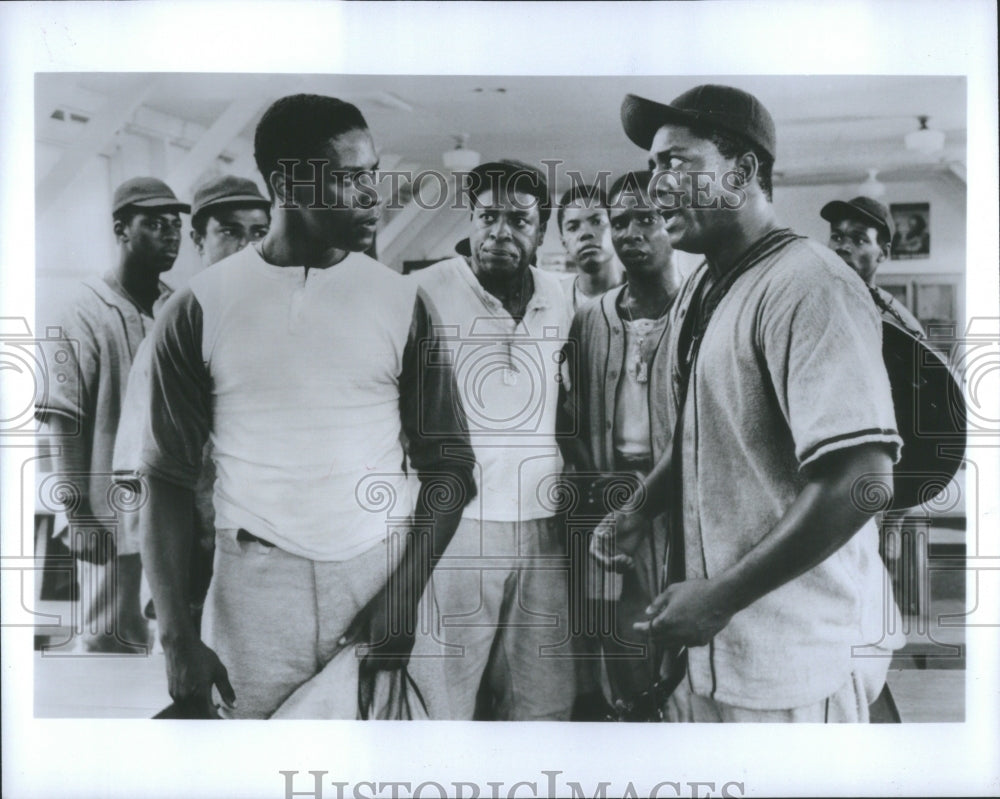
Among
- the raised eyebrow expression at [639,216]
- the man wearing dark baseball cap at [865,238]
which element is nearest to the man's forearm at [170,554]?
the raised eyebrow expression at [639,216]

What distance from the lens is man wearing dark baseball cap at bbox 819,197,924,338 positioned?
2.75 metres

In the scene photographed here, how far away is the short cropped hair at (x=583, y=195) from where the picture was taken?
9.00ft

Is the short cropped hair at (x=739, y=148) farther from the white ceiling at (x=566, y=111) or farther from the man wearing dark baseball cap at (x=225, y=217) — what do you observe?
the man wearing dark baseball cap at (x=225, y=217)

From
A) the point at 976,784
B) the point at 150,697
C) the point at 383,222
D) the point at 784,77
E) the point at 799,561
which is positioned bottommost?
the point at 976,784

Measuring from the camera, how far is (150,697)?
2.84 m

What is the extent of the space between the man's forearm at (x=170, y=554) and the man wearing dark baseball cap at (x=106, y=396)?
0.21 ft

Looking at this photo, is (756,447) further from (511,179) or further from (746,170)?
(511,179)

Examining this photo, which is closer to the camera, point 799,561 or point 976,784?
point 799,561

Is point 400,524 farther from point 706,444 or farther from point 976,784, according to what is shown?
point 976,784

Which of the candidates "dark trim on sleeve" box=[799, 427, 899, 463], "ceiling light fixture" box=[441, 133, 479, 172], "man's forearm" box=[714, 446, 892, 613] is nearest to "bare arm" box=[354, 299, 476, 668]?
"ceiling light fixture" box=[441, 133, 479, 172]

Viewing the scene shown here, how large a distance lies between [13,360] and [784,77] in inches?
89.9

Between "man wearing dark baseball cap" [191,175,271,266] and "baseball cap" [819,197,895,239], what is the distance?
5.05 feet

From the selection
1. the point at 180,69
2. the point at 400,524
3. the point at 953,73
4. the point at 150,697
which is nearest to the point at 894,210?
the point at 953,73

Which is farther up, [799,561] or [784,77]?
[784,77]
